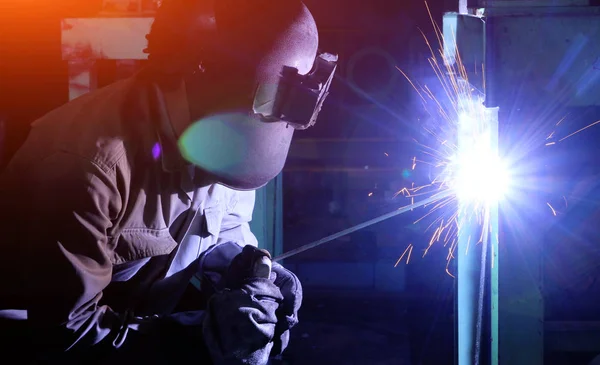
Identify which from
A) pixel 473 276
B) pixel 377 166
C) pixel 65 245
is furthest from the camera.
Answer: pixel 377 166

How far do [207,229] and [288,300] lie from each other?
31cm

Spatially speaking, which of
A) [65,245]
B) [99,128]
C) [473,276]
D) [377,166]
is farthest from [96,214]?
[377,166]

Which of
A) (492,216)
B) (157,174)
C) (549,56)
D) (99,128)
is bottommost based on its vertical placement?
(492,216)

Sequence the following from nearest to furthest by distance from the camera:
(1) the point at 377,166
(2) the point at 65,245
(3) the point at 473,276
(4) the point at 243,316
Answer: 1. (2) the point at 65,245
2. (4) the point at 243,316
3. (3) the point at 473,276
4. (1) the point at 377,166

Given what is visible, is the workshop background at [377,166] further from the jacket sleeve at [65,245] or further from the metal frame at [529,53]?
the jacket sleeve at [65,245]

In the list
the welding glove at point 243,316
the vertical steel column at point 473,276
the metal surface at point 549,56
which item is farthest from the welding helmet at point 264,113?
the metal surface at point 549,56

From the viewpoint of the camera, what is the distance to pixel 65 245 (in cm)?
107

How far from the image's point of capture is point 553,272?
2807 mm

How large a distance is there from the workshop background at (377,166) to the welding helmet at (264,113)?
66 centimetres

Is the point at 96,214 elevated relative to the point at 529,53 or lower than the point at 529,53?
lower

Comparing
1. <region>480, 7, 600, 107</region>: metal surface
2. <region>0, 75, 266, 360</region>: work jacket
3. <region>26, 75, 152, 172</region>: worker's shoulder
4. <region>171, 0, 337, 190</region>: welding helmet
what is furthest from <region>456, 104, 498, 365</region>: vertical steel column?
<region>26, 75, 152, 172</region>: worker's shoulder

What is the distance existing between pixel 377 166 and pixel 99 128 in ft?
11.4

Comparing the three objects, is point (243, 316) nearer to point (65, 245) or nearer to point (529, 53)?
point (65, 245)

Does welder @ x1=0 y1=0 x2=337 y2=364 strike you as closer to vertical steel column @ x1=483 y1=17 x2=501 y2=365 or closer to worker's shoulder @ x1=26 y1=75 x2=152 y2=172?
worker's shoulder @ x1=26 y1=75 x2=152 y2=172
